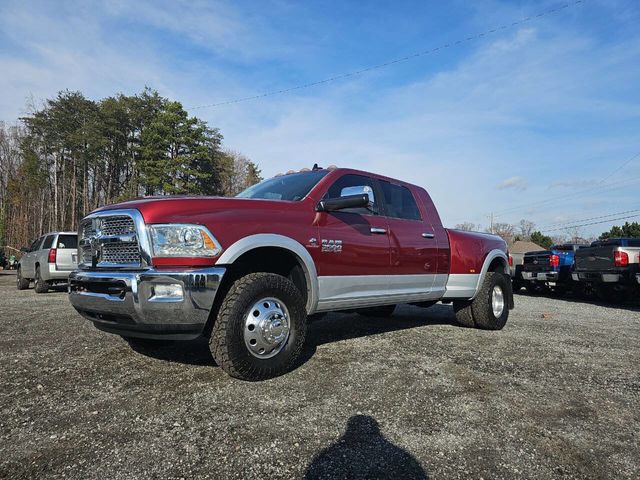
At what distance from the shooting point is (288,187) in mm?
4406


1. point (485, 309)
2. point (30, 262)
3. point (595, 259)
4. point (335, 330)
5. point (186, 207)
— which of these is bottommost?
point (335, 330)

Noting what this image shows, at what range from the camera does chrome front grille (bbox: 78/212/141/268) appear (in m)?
3.19

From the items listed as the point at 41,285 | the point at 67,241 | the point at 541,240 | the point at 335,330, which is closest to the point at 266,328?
the point at 335,330

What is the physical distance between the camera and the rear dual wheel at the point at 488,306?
5.81 meters

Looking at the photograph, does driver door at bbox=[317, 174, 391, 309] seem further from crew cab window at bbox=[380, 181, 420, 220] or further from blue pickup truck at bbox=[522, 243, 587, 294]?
blue pickup truck at bbox=[522, 243, 587, 294]

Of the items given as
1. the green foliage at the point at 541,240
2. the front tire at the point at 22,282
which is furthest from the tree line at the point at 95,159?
the green foliage at the point at 541,240

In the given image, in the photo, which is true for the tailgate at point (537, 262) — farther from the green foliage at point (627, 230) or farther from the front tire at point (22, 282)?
the green foliage at point (627, 230)

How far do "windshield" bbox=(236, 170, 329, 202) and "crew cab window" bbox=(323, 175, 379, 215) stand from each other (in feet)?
0.58

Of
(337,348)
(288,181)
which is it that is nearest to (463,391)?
(337,348)

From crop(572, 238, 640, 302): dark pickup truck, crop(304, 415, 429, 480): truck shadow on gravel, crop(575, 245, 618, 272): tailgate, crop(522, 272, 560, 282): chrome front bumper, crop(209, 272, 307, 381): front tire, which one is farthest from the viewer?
crop(522, 272, 560, 282): chrome front bumper

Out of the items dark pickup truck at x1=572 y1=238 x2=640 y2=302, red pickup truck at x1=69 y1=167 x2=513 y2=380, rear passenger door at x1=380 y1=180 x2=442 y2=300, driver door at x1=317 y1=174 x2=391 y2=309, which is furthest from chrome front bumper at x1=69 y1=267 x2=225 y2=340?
dark pickup truck at x1=572 y1=238 x2=640 y2=302

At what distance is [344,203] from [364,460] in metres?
2.18

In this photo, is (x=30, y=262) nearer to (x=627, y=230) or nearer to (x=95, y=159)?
(x=95, y=159)

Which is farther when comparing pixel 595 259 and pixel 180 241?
pixel 595 259
